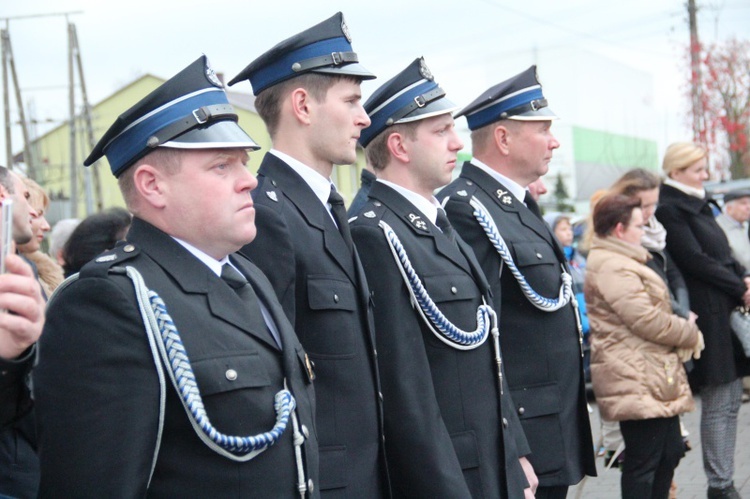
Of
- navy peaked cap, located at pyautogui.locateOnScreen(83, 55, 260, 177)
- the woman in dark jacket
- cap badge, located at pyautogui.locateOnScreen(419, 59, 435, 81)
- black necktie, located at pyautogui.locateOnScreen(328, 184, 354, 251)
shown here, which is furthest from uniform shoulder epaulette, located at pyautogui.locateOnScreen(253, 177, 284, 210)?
the woman in dark jacket

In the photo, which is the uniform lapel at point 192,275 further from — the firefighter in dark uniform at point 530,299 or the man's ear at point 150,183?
the firefighter in dark uniform at point 530,299

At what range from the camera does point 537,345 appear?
480cm

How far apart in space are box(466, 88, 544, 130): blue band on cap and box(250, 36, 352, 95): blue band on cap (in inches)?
58.1

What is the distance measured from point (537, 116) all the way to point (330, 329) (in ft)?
7.05

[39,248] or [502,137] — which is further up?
[502,137]

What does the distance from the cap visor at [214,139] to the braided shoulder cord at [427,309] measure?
4.02 feet

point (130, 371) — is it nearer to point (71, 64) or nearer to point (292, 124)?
point (292, 124)

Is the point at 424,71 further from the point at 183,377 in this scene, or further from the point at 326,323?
the point at 183,377

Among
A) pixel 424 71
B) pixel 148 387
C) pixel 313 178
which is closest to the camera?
pixel 148 387

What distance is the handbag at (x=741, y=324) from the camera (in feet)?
22.9

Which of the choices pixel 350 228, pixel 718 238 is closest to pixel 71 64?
pixel 718 238

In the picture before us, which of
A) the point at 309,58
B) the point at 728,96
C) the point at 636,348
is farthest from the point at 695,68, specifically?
the point at 309,58

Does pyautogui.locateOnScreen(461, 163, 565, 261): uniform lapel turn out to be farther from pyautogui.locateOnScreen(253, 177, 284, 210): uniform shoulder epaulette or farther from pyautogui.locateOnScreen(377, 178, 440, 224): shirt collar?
pyautogui.locateOnScreen(253, 177, 284, 210): uniform shoulder epaulette

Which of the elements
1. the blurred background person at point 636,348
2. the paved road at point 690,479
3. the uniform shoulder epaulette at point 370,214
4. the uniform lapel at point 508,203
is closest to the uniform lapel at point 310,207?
the uniform shoulder epaulette at point 370,214
